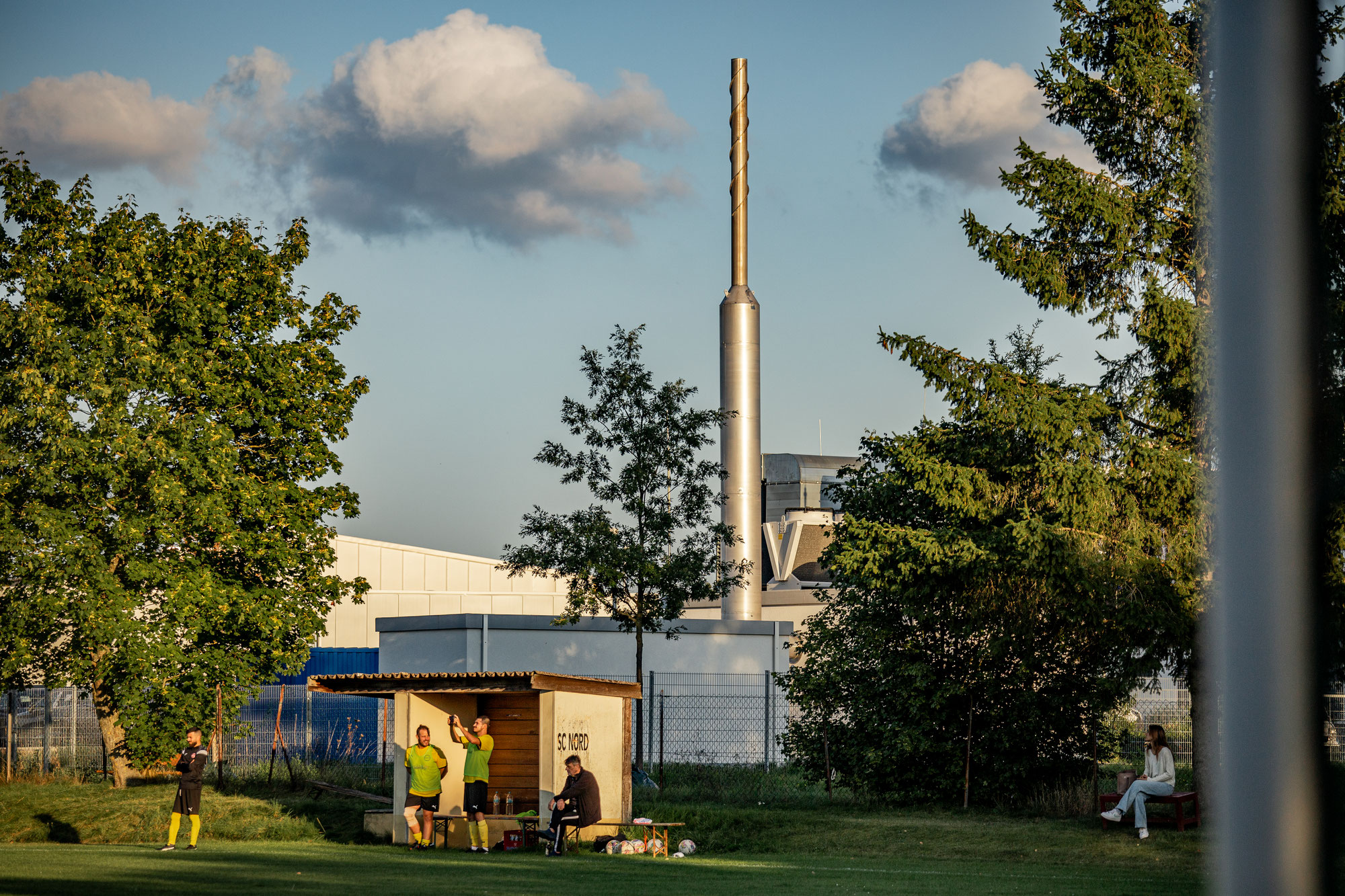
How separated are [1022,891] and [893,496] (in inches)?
398

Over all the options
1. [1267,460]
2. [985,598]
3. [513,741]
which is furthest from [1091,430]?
[1267,460]

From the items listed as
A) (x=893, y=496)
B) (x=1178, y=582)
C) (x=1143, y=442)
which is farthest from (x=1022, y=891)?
(x=893, y=496)

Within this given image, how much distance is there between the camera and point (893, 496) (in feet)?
75.5

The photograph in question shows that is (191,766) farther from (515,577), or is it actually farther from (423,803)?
(515,577)

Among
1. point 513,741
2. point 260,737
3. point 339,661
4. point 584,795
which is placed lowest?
point 260,737

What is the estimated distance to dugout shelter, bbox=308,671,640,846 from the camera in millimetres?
19203

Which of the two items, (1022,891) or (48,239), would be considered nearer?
(1022,891)

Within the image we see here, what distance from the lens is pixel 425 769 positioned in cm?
1898

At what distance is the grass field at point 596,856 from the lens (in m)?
14.0

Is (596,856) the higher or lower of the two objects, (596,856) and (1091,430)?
the lower

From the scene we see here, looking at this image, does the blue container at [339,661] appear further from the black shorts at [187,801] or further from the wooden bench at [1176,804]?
the wooden bench at [1176,804]

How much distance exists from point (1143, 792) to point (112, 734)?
18471mm

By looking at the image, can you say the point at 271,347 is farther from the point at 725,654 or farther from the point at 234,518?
the point at 725,654

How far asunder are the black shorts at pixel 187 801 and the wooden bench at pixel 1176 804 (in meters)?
12.3
